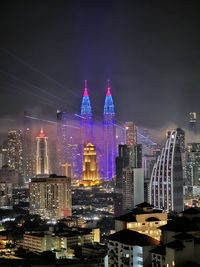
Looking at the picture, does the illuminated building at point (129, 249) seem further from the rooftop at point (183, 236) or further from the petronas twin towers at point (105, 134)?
the petronas twin towers at point (105, 134)

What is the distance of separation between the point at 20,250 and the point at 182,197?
4.29 m

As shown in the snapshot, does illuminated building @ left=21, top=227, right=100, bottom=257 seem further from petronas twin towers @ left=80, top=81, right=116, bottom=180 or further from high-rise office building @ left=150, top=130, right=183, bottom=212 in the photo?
petronas twin towers @ left=80, top=81, right=116, bottom=180

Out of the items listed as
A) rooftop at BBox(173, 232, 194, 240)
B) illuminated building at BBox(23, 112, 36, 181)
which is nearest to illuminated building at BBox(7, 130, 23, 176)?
illuminated building at BBox(23, 112, 36, 181)

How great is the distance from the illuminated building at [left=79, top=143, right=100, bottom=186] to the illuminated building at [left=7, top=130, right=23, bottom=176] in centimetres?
223

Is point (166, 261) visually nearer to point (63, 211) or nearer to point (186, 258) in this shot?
point (186, 258)

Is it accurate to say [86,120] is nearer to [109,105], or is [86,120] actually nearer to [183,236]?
[109,105]

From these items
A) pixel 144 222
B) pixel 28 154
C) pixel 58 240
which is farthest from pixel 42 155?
pixel 144 222

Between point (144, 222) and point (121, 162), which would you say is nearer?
point (144, 222)

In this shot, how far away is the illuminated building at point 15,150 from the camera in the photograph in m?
20.8

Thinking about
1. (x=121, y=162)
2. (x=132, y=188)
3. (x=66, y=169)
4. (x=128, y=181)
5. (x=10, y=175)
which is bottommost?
(x=132, y=188)

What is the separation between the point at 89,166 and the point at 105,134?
1.33 metres

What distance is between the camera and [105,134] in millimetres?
19844

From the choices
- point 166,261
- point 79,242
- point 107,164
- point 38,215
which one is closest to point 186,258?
point 166,261

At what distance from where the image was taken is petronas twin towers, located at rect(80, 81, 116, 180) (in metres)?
18.7
